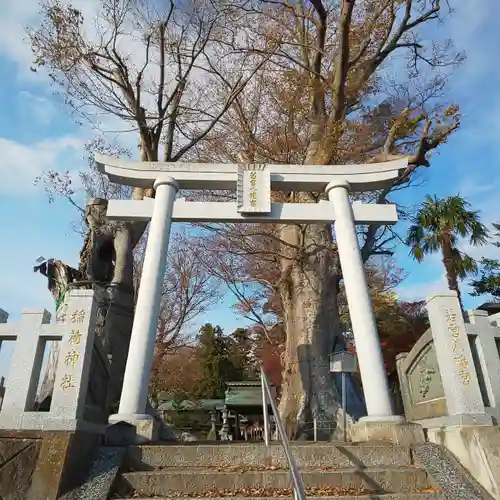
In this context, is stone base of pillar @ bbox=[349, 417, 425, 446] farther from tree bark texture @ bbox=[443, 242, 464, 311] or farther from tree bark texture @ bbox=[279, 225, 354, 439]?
tree bark texture @ bbox=[443, 242, 464, 311]

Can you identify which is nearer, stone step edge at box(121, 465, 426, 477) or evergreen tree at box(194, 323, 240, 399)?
stone step edge at box(121, 465, 426, 477)

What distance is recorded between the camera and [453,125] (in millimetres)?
8039

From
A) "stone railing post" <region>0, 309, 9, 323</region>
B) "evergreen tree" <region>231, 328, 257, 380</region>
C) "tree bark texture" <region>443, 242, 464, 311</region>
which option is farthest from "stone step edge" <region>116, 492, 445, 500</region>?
"evergreen tree" <region>231, 328, 257, 380</region>

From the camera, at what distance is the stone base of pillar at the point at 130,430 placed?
4797 millimetres

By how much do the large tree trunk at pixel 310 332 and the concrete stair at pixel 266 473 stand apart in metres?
3.80

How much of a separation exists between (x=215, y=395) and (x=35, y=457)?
19.8 m

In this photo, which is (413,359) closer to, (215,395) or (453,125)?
(453,125)

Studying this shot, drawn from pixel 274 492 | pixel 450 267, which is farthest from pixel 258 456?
pixel 450 267

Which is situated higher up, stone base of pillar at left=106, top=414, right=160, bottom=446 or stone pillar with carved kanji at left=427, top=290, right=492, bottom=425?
stone pillar with carved kanji at left=427, top=290, right=492, bottom=425

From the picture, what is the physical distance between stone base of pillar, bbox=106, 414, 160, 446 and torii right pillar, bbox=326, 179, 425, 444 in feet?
8.40

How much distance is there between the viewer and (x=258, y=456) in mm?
4406

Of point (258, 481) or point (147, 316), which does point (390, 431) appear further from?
point (147, 316)

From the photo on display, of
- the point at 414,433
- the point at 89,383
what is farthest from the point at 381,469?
the point at 89,383

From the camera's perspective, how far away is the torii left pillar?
206 inches
